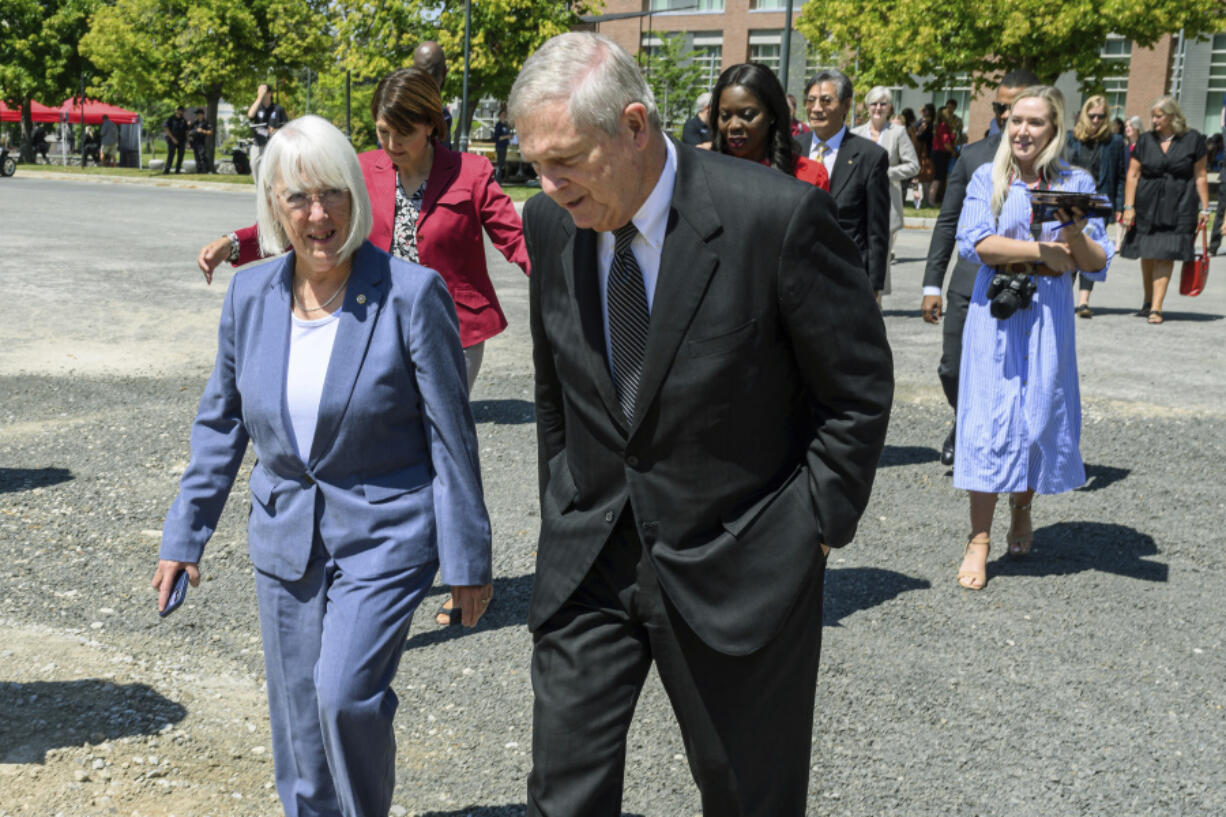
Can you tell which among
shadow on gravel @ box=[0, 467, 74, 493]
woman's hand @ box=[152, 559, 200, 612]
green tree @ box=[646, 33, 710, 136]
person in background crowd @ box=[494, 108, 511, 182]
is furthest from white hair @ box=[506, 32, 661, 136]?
green tree @ box=[646, 33, 710, 136]

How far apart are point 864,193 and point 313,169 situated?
405 centimetres

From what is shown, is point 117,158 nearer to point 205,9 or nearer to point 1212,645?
point 205,9

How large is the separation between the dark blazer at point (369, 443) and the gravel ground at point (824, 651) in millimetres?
998

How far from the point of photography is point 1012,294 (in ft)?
17.7

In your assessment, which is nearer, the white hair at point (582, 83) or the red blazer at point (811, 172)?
the white hair at point (582, 83)

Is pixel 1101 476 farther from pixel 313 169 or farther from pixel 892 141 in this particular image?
pixel 313 169

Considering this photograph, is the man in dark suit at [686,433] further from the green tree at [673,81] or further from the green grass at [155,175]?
the green tree at [673,81]

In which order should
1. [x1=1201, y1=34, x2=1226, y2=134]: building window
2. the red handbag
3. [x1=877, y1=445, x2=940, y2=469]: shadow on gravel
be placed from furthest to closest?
[x1=1201, y1=34, x2=1226, y2=134]: building window
the red handbag
[x1=877, y1=445, x2=940, y2=469]: shadow on gravel

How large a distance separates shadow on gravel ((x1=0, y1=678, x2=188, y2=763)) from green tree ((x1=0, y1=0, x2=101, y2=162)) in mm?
52779

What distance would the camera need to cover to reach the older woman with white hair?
3.01m

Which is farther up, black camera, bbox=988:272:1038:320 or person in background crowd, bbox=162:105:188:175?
person in background crowd, bbox=162:105:188:175

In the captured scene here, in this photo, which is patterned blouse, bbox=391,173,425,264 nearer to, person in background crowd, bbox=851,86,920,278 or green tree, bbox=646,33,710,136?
person in background crowd, bbox=851,86,920,278

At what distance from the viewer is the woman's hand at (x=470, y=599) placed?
3.06 metres

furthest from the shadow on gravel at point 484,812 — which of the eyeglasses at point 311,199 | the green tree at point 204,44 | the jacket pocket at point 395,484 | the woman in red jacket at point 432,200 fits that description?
the green tree at point 204,44
